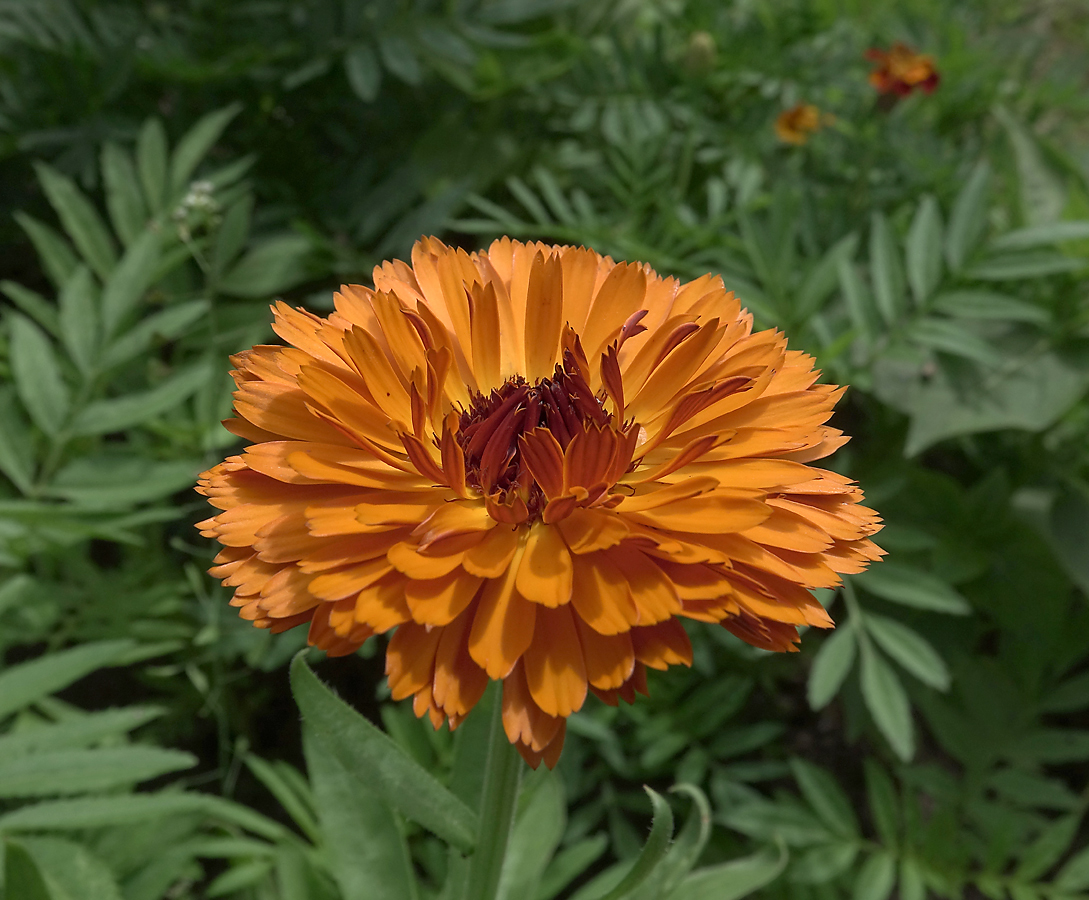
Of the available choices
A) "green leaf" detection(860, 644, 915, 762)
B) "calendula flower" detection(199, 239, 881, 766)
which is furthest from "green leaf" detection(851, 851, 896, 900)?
"calendula flower" detection(199, 239, 881, 766)

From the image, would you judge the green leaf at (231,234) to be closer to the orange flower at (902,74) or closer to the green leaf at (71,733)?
the green leaf at (71,733)

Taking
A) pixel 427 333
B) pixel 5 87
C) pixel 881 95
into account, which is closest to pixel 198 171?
pixel 5 87

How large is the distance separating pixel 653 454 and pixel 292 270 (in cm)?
98

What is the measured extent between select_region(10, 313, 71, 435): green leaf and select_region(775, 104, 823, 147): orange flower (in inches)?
60.9

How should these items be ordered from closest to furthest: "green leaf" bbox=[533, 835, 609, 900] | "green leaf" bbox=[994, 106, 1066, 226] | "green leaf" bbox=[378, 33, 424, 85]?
"green leaf" bbox=[533, 835, 609, 900], "green leaf" bbox=[378, 33, 424, 85], "green leaf" bbox=[994, 106, 1066, 226]

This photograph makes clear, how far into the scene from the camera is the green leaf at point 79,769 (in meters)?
0.90

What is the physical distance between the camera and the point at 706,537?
23.6 inches

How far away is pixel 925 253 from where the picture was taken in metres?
1.35

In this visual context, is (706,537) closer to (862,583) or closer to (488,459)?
(488,459)

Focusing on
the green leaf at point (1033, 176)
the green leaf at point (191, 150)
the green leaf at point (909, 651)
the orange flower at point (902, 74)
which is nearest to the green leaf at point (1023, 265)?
the green leaf at point (1033, 176)

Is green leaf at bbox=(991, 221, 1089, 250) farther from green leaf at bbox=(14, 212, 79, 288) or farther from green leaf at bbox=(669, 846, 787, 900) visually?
green leaf at bbox=(14, 212, 79, 288)

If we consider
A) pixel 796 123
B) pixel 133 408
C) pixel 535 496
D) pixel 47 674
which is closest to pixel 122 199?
pixel 133 408

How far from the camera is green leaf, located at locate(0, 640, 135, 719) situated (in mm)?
950

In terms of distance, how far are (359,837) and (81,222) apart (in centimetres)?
109
